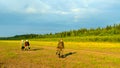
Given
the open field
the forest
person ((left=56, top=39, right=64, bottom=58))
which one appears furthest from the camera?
the forest

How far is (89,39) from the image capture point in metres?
85.9

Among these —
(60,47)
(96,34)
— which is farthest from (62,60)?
(96,34)

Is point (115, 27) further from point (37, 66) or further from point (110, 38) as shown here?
point (37, 66)

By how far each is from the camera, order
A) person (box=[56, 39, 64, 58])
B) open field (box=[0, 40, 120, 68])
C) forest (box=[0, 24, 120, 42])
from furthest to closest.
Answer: forest (box=[0, 24, 120, 42]), person (box=[56, 39, 64, 58]), open field (box=[0, 40, 120, 68])

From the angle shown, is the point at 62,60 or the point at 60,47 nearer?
the point at 62,60

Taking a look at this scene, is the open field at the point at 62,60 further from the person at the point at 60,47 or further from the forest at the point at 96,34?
the forest at the point at 96,34

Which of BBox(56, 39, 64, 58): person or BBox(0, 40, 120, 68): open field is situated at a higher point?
BBox(56, 39, 64, 58): person

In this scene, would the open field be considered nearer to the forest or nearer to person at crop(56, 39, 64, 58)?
person at crop(56, 39, 64, 58)

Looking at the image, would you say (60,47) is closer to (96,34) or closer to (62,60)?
(62,60)

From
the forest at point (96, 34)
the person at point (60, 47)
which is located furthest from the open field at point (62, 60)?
the forest at point (96, 34)

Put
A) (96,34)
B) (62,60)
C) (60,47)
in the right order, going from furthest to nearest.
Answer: (96,34) < (60,47) < (62,60)

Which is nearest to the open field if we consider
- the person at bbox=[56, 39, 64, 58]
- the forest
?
the person at bbox=[56, 39, 64, 58]

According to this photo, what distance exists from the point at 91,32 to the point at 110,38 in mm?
39793

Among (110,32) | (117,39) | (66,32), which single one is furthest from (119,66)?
(66,32)
